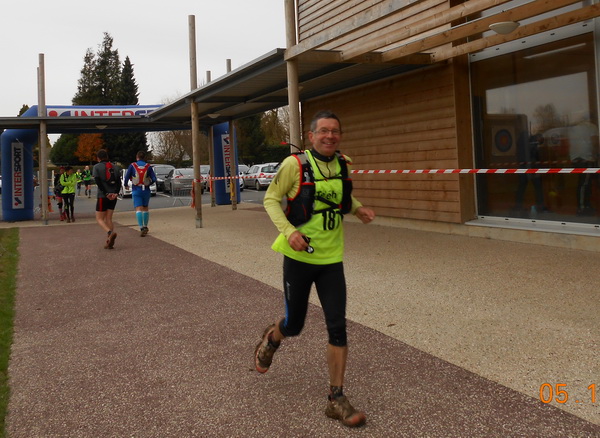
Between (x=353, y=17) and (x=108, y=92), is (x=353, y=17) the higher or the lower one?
the lower one

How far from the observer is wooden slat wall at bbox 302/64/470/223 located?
34.3ft

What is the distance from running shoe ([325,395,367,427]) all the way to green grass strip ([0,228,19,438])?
6.09 feet

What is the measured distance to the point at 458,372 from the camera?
388cm

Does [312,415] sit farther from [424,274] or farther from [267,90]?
[267,90]

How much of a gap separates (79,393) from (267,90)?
1038 cm

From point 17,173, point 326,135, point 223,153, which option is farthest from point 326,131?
point 223,153

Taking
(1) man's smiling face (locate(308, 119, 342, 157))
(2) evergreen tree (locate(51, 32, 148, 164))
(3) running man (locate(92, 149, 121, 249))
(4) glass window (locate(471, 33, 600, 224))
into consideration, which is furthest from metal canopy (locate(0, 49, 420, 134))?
(2) evergreen tree (locate(51, 32, 148, 164))

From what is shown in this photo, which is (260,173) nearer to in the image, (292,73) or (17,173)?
(17,173)

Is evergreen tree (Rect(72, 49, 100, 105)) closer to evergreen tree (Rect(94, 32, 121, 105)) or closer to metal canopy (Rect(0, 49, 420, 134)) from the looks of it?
evergreen tree (Rect(94, 32, 121, 105))

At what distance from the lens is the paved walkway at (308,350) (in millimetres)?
3268

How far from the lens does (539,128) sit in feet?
30.2

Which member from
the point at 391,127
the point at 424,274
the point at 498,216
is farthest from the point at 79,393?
the point at 391,127
